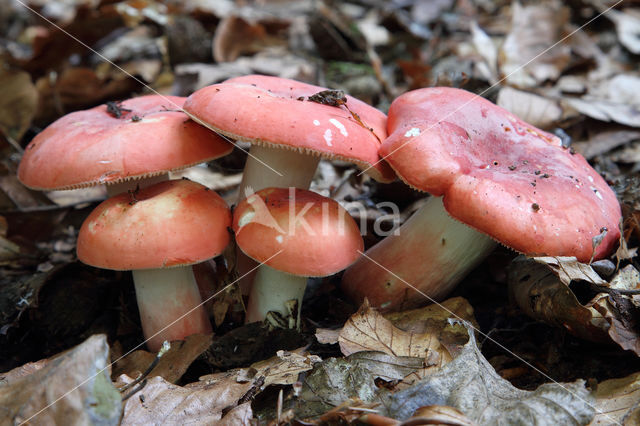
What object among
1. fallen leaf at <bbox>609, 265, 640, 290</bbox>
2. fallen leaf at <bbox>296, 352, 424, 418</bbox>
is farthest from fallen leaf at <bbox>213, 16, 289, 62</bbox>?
fallen leaf at <bbox>609, 265, 640, 290</bbox>

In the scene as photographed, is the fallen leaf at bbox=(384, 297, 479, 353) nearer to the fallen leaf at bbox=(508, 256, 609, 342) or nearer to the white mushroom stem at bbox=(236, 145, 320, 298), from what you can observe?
the fallen leaf at bbox=(508, 256, 609, 342)

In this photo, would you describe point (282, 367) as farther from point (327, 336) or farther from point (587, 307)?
point (587, 307)

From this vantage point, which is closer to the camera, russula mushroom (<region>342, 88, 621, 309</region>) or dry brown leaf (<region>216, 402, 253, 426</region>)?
dry brown leaf (<region>216, 402, 253, 426</region>)

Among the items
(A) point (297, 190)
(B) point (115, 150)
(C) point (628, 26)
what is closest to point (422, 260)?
(A) point (297, 190)

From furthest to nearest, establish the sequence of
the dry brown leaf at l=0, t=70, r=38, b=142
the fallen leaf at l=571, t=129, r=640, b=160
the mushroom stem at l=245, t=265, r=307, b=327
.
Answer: the dry brown leaf at l=0, t=70, r=38, b=142
the fallen leaf at l=571, t=129, r=640, b=160
the mushroom stem at l=245, t=265, r=307, b=327

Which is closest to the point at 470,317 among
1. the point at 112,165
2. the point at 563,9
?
the point at 112,165

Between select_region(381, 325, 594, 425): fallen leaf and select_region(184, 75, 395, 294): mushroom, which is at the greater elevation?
select_region(184, 75, 395, 294): mushroom
